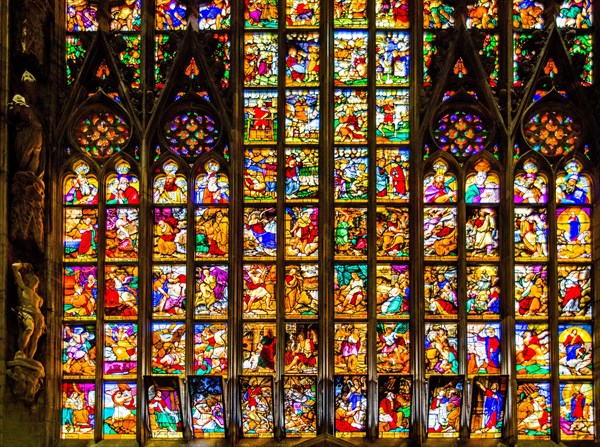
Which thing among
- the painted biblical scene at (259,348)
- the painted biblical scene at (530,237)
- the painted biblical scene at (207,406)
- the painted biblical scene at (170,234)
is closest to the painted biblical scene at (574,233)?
the painted biblical scene at (530,237)

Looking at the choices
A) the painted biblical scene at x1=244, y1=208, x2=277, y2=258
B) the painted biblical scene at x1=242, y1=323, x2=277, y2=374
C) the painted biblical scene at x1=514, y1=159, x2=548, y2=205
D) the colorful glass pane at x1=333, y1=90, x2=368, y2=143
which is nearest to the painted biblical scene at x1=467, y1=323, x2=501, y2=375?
the painted biblical scene at x1=514, y1=159, x2=548, y2=205

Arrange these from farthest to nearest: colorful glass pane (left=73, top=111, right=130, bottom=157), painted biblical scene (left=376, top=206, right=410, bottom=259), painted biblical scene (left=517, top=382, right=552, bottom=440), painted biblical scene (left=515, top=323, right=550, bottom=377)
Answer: colorful glass pane (left=73, top=111, right=130, bottom=157) → painted biblical scene (left=376, top=206, right=410, bottom=259) → painted biblical scene (left=515, top=323, right=550, bottom=377) → painted biblical scene (left=517, top=382, right=552, bottom=440)

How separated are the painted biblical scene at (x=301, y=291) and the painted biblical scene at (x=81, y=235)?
2429 millimetres

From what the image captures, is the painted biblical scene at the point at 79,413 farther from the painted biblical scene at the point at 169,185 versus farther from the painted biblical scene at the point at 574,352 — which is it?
the painted biblical scene at the point at 574,352

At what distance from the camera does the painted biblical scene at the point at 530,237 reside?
1745 cm

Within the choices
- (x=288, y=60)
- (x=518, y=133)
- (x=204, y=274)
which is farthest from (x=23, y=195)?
(x=518, y=133)

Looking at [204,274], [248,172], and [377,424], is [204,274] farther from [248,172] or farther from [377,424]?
[377,424]

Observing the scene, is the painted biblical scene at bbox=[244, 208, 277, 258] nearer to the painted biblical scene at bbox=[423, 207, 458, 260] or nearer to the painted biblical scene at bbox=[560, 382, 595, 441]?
the painted biblical scene at bbox=[423, 207, 458, 260]

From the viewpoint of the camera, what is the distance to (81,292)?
17.5m

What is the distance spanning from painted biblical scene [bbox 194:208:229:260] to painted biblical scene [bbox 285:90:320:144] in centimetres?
128

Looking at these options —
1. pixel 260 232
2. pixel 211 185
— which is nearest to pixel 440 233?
pixel 260 232

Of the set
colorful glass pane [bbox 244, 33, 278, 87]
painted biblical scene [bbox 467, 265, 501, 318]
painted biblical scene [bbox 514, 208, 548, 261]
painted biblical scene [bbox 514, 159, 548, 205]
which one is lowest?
painted biblical scene [bbox 467, 265, 501, 318]

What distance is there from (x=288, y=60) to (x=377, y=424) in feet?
15.5

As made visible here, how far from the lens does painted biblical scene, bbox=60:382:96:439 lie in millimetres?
17219
